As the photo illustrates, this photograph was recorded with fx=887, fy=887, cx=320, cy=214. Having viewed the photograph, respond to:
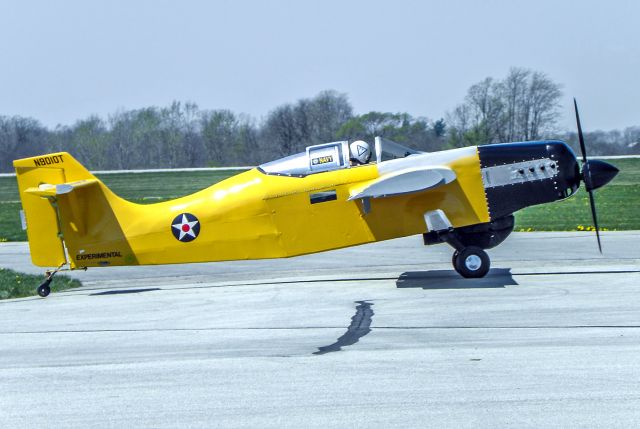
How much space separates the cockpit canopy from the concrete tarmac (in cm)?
190

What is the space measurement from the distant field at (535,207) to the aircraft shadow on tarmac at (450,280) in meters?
8.70

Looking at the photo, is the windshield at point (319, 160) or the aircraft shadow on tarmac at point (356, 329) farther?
the windshield at point (319, 160)

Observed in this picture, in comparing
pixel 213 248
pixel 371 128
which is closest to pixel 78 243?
pixel 213 248

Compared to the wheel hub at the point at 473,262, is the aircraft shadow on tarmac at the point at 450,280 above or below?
below

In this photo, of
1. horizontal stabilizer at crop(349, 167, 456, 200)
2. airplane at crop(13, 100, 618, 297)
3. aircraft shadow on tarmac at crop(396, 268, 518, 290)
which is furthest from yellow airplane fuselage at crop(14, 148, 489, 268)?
aircraft shadow on tarmac at crop(396, 268, 518, 290)

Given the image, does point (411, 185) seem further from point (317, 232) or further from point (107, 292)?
point (107, 292)

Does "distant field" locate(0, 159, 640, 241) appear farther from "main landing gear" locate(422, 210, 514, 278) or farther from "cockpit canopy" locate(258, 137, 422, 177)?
"cockpit canopy" locate(258, 137, 422, 177)

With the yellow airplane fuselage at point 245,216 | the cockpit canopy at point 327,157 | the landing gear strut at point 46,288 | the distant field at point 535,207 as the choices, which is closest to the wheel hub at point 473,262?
the yellow airplane fuselage at point 245,216

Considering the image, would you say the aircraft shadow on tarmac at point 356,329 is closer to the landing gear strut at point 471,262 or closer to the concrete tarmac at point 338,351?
→ the concrete tarmac at point 338,351

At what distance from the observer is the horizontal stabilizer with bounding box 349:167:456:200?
44.2 ft

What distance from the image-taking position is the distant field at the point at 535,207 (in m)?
24.1

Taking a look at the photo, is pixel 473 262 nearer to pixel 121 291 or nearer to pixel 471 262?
pixel 471 262

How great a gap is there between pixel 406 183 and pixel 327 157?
143 centimetres

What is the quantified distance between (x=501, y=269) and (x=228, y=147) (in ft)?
166
